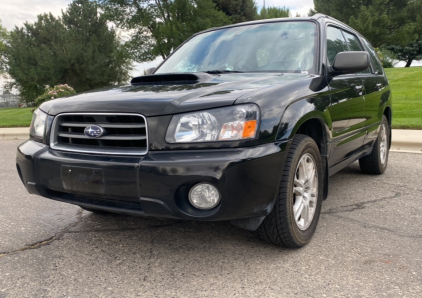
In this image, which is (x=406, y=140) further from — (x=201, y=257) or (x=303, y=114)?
(x=201, y=257)

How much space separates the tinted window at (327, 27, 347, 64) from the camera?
365cm

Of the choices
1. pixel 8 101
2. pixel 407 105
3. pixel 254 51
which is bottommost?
pixel 8 101

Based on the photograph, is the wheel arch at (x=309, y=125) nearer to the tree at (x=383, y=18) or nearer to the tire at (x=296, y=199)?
the tire at (x=296, y=199)

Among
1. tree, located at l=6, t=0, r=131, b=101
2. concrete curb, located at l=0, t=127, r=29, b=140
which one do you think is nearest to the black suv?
concrete curb, located at l=0, t=127, r=29, b=140

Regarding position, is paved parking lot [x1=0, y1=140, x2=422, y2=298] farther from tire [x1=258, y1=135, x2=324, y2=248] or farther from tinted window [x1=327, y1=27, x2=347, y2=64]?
tinted window [x1=327, y1=27, x2=347, y2=64]

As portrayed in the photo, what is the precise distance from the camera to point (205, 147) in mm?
2266

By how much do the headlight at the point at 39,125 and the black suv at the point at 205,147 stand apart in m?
0.01

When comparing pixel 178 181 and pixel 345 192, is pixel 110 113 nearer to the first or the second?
pixel 178 181

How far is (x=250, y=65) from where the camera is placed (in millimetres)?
3479

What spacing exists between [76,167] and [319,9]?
46.2 meters

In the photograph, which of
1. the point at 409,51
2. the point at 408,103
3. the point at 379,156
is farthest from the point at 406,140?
the point at 409,51

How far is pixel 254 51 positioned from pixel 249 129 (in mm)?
1509

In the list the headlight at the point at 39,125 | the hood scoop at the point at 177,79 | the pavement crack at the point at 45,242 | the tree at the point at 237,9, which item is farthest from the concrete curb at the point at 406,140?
the tree at the point at 237,9

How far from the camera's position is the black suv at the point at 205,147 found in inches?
88.7
